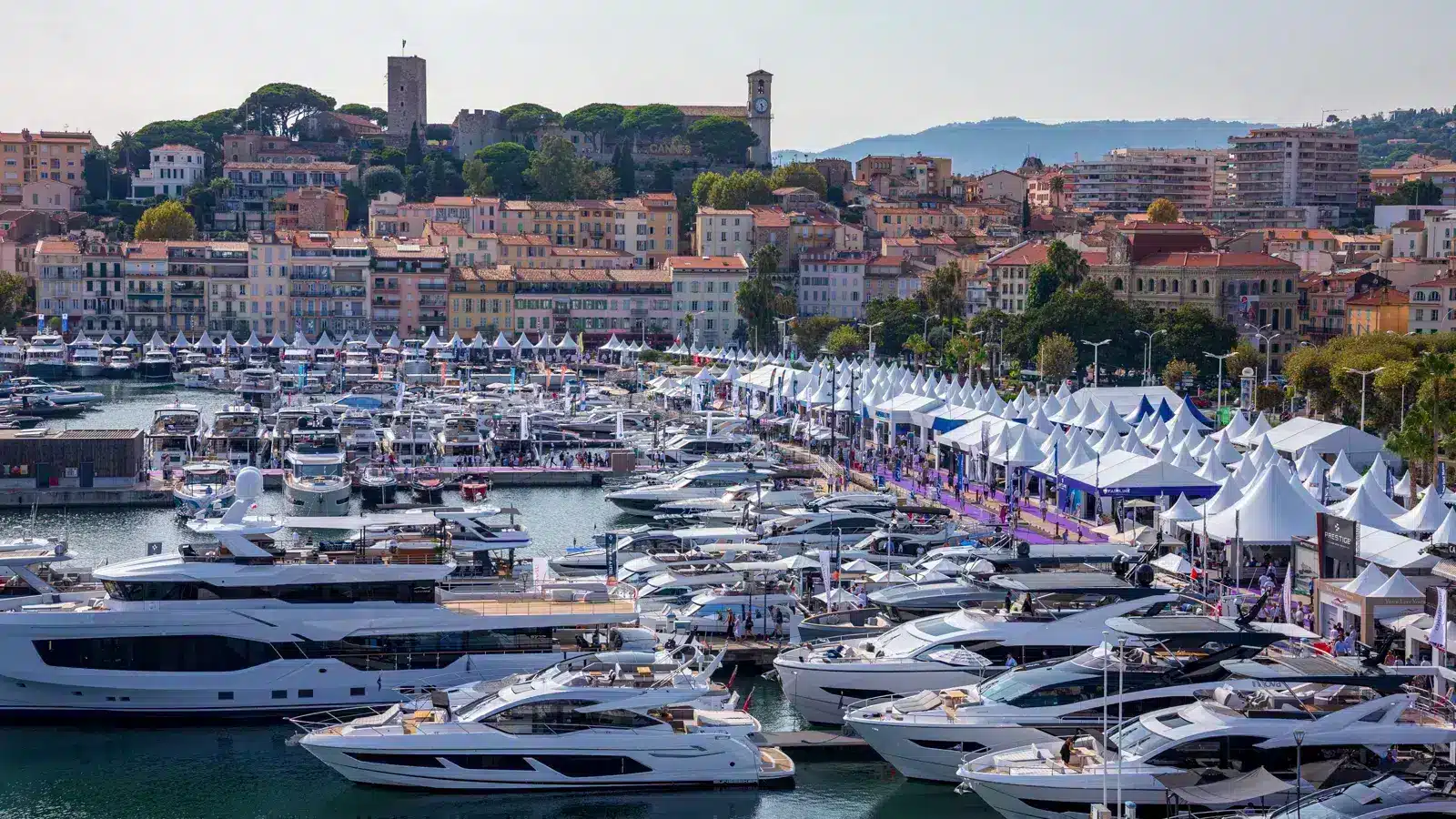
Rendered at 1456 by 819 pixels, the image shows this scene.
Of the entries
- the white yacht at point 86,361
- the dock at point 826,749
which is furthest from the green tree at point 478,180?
the dock at point 826,749

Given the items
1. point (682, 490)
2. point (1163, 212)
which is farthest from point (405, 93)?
point (682, 490)

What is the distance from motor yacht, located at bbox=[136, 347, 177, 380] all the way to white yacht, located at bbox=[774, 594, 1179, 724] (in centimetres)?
7017

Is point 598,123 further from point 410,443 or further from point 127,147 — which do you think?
point 410,443

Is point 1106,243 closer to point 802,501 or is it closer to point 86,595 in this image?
point 802,501

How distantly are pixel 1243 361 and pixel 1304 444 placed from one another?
2938 cm

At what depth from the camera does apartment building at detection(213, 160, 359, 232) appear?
5084 inches

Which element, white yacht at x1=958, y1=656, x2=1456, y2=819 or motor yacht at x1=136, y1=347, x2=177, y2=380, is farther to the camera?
motor yacht at x1=136, y1=347, x2=177, y2=380

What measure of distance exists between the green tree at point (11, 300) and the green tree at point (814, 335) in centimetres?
4005

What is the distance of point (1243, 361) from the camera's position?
75188 millimetres

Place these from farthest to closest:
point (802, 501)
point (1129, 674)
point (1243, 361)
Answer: point (1243, 361) < point (802, 501) < point (1129, 674)

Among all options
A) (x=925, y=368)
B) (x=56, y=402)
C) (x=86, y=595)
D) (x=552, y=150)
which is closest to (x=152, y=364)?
(x=56, y=402)

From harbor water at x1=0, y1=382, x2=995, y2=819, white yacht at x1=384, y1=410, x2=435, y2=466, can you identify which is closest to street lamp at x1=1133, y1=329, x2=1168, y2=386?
white yacht at x1=384, y1=410, x2=435, y2=466

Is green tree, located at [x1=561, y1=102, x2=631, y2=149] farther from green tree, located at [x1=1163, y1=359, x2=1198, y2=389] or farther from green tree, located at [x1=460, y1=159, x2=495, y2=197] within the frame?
green tree, located at [x1=1163, y1=359, x2=1198, y2=389]

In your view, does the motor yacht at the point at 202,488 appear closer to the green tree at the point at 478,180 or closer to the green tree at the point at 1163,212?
the green tree at the point at 478,180
